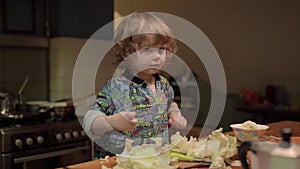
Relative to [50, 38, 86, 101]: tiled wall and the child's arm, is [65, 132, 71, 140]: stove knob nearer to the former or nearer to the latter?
[50, 38, 86, 101]: tiled wall

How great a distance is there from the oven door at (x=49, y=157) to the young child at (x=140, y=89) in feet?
3.29

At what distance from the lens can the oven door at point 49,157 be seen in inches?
83.1

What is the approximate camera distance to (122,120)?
105cm

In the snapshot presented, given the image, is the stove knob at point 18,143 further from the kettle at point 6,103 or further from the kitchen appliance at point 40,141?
the kettle at point 6,103

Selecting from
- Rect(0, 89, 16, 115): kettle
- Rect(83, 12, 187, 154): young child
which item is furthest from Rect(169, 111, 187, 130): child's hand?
Rect(0, 89, 16, 115): kettle

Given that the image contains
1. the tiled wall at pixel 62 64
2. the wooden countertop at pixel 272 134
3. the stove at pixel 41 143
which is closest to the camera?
the wooden countertop at pixel 272 134

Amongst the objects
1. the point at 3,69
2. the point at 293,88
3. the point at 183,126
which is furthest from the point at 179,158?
the point at 293,88

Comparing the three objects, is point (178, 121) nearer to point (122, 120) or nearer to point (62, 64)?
point (122, 120)

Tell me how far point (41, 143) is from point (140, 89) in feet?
3.50

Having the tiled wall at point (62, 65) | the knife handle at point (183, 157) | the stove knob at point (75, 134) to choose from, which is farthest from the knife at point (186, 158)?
the tiled wall at point (62, 65)

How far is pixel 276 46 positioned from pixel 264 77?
380 millimetres

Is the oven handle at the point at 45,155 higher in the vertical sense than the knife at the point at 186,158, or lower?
lower

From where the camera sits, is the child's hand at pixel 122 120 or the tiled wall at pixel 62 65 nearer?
the child's hand at pixel 122 120

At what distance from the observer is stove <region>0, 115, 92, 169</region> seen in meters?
2.10
